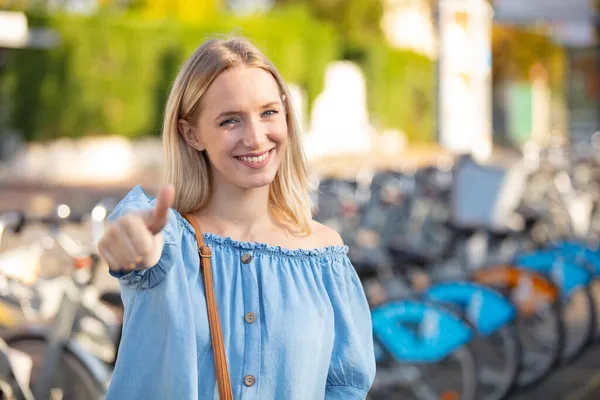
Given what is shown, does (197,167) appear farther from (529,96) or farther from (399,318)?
(529,96)

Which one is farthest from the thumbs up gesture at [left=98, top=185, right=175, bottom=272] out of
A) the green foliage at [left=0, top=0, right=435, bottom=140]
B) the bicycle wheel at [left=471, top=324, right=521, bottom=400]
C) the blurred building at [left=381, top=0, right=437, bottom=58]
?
the blurred building at [left=381, top=0, right=437, bottom=58]

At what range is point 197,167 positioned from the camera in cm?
206

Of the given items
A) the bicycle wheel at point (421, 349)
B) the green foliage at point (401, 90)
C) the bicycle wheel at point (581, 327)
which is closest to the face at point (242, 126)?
the bicycle wheel at point (421, 349)

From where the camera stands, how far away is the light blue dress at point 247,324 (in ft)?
6.04

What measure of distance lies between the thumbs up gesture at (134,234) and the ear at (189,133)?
15.6 inches

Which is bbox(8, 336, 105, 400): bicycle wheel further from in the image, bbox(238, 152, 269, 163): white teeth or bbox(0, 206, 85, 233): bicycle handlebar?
bbox(238, 152, 269, 163): white teeth

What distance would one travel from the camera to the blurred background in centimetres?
423

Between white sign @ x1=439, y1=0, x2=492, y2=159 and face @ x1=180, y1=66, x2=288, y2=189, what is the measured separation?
843 centimetres

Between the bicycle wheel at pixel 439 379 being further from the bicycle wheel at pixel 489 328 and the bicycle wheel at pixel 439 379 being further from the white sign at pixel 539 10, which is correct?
the white sign at pixel 539 10

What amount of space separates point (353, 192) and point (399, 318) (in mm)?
2687

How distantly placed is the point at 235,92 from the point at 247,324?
424mm

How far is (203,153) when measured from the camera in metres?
2.08

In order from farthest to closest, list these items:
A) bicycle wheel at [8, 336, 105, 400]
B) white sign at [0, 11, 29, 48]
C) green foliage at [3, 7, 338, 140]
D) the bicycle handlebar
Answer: green foliage at [3, 7, 338, 140] → white sign at [0, 11, 29, 48] → the bicycle handlebar → bicycle wheel at [8, 336, 105, 400]

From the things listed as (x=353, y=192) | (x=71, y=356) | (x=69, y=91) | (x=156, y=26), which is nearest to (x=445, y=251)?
(x=353, y=192)
